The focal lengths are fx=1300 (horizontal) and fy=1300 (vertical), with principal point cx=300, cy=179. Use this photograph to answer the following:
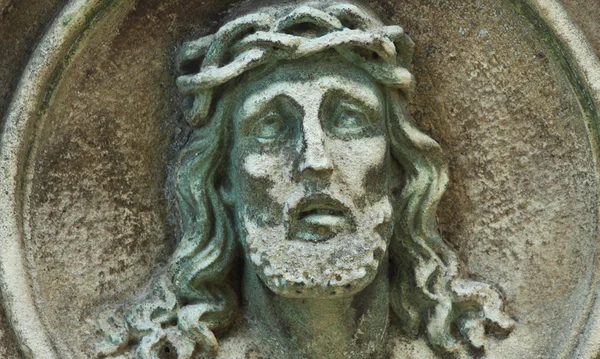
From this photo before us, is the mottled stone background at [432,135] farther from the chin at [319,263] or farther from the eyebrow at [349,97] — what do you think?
the chin at [319,263]

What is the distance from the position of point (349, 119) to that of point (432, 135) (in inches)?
11.4

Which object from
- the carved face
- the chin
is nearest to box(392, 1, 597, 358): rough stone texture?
the carved face

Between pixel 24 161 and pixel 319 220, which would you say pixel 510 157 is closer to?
pixel 319 220

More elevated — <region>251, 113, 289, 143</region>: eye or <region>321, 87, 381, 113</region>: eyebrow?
<region>321, 87, 381, 113</region>: eyebrow

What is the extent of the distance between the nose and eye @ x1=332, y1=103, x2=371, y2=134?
58 mm

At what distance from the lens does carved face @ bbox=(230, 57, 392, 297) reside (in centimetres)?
271

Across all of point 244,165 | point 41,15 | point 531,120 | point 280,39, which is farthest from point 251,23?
point 531,120

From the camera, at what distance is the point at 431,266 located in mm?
2918

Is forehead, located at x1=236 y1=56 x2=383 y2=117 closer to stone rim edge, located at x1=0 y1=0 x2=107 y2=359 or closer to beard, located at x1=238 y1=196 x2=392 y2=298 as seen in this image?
beard, located at x1=238 y1=196 x2=392 y2=298

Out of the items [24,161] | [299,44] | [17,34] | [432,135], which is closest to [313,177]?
[299,44]

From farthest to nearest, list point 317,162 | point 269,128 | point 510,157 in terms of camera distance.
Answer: point 510,157, point 269,128, point 317,162

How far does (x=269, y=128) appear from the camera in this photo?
2.80 m

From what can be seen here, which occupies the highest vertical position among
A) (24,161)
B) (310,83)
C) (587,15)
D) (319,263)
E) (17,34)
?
(587,15)

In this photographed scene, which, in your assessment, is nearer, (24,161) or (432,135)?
(24,161)
